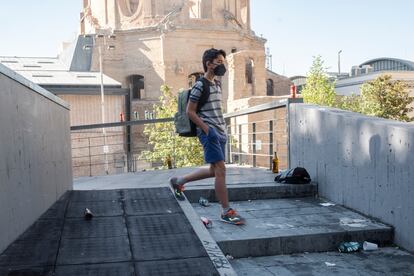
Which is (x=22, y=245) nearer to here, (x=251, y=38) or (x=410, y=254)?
(x=410, y=254)

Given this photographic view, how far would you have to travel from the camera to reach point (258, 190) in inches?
247

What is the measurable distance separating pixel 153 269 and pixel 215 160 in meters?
1.72

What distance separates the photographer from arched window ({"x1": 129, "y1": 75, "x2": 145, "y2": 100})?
45594 mm

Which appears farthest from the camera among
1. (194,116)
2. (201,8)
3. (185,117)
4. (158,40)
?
(201,8)

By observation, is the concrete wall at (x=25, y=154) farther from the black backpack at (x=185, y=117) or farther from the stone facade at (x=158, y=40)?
the stone facade at (x=158, y=40)

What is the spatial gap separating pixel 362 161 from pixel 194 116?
2.15 m

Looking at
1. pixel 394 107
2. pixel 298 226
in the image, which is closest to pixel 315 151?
pixel 298 226

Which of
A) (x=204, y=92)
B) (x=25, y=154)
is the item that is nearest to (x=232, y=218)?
(x=204, y=92)

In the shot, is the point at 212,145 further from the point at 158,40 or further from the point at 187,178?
the point at 158,40

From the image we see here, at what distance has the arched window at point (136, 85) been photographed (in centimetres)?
4559

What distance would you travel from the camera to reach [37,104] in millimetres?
4891

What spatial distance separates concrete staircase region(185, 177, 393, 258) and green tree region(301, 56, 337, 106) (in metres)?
25.6

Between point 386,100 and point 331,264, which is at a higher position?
point 386,100

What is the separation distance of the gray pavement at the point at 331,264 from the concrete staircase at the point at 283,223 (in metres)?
0.11
